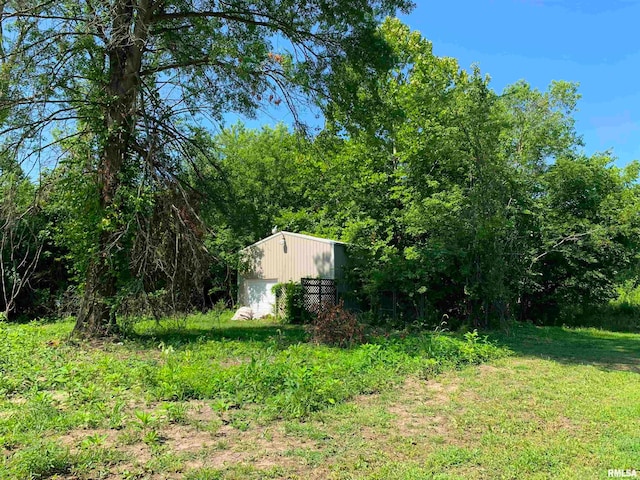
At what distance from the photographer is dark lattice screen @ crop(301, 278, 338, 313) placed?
16.8 m

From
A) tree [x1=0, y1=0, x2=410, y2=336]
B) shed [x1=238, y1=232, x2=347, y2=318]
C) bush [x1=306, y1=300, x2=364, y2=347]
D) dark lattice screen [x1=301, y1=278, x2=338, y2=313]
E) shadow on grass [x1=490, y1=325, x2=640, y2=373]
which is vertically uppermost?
tree [x1=0, y1=0, x2=410, y2=336]

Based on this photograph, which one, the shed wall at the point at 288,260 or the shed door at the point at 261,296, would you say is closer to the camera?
the shed wall at the point at 288,260

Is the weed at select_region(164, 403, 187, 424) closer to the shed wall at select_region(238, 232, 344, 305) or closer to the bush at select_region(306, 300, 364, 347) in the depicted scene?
the bush at select_region(306, 300, 364, 347)

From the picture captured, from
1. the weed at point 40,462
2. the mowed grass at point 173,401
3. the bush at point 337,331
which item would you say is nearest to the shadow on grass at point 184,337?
the bush at point 337,331

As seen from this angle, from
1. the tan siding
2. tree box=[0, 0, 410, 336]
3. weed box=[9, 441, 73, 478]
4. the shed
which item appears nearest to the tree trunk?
tree box=[0, 0, 410, 336]

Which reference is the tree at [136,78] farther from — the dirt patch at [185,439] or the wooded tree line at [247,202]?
the dirt patch at [185,439]

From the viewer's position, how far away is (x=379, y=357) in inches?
288

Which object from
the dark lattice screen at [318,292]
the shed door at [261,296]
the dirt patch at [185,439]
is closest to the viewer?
the dirt patch at [185,439]

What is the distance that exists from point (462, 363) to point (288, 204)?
61.6 feet

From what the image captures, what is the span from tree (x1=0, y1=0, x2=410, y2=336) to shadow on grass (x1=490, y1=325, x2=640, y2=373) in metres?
7.26

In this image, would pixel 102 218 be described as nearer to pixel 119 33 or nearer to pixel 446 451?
pixel 119 33

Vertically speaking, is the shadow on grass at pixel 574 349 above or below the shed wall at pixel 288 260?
below

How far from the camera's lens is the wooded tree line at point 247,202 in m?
9.05

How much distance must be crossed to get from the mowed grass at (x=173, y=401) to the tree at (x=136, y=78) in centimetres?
257
